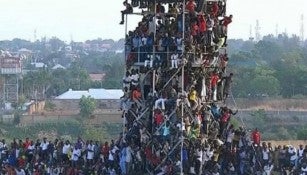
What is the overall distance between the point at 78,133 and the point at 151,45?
43.8 m

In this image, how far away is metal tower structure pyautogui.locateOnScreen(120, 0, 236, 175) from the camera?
76.8ft

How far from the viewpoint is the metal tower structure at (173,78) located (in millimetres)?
23422

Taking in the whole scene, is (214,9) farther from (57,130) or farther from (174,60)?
(57,130)

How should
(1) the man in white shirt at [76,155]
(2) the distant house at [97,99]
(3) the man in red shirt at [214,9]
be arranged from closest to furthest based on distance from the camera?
(3) the man in red shirt at [214,9]
(1) the man in white shirt at [76,155]
(2) the distant house at [97,99]

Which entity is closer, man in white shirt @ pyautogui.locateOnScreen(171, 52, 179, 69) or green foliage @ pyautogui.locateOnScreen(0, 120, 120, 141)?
man in white shirt @ pyautogui.locateOnScreen(171, 52, 179, 69)

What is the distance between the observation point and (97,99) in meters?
83.5

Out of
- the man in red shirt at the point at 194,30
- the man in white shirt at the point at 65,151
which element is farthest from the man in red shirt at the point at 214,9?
the man in white shirt at the point at 65,151

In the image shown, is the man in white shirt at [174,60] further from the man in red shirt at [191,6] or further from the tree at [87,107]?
the tree at [87,107]

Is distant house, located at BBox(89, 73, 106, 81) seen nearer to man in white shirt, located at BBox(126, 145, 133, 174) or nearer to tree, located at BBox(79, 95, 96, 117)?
tree, located at BBox(79, 95, 96, 117)

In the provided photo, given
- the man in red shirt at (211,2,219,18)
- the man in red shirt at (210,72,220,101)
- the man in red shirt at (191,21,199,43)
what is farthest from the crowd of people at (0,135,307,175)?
the man in red shirt at (211,2,219,18)

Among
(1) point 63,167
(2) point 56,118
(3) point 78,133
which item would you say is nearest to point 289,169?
(1) point 63,167

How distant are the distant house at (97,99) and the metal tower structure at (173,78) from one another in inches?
2314

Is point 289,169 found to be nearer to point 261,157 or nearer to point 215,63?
point 261,157

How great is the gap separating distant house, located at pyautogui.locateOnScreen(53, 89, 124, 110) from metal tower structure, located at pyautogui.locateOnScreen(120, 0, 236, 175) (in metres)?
58.8
